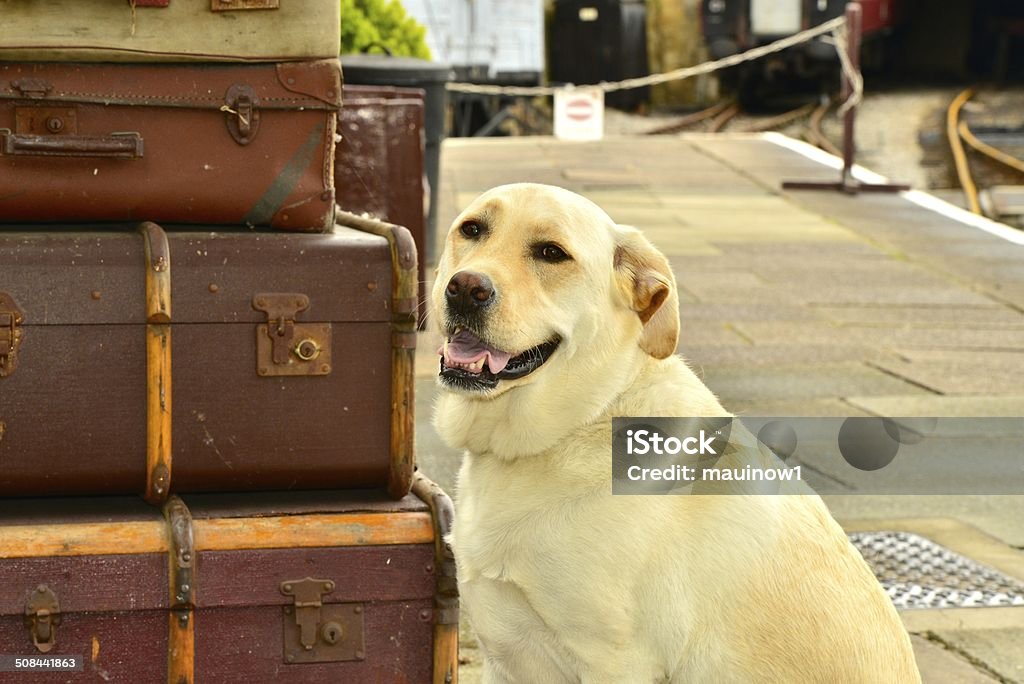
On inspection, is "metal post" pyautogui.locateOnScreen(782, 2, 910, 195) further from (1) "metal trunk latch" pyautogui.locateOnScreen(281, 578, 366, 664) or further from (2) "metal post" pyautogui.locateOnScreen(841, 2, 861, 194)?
(1) "metal trunk latch" pyautogui.locateOnScreen(281, 578, 366, 664)

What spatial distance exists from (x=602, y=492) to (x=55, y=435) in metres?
1.13

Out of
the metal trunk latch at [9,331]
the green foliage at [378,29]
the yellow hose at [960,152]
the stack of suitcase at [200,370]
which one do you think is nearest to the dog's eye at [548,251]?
the stack of suitcase at [200,370]

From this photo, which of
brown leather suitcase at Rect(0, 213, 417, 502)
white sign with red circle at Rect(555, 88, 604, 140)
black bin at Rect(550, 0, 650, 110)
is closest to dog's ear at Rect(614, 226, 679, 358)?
brown leather suitcase at Rect(0, 213, 417, 502)

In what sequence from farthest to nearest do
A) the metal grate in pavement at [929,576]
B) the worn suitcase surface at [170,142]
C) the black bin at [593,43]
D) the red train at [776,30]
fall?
the black bin at [593,43]
the red train at [776,30]
the metal grate in pavement at [929,576]
the worn suitcase surface at [170,142]

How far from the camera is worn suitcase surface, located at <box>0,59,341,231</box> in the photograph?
3.17 meters

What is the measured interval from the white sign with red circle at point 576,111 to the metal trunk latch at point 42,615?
12.2 metres

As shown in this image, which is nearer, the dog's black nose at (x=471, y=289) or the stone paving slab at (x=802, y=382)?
the dog's black nose at (x=471, y=289)

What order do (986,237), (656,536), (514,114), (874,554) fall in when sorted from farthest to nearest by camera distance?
(514,114)
(986,237)
(874,554)
(656,536)

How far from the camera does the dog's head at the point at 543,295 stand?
2.80 m

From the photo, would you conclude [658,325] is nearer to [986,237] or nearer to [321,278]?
[321,278]

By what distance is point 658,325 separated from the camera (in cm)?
294

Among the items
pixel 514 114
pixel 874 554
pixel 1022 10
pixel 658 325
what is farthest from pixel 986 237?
pixel 1022 10

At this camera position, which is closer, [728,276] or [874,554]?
[874,554]
